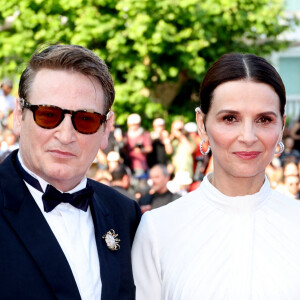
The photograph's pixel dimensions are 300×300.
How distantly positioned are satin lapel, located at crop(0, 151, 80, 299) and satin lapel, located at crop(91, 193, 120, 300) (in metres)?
→ 0.22

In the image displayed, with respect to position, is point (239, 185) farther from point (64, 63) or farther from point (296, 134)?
point (296, 134)

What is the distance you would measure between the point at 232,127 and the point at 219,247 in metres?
0.69

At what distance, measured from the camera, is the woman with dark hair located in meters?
3.71

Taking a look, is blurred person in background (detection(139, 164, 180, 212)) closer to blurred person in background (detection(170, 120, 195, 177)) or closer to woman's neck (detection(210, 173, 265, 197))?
blurred person in background (detection(170, 120, 195, 177))

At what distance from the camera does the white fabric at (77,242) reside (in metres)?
3.49

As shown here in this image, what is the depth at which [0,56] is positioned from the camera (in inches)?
629

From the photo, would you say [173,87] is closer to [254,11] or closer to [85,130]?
[254,11]

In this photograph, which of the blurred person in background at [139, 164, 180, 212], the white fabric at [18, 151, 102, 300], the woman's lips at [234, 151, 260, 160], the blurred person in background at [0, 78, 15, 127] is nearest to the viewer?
the white fabric at [18, 151, 102, 300]

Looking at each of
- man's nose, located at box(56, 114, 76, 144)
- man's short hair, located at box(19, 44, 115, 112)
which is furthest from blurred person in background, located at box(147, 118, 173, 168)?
man's nose, located at box(56, 114, 76, 144)

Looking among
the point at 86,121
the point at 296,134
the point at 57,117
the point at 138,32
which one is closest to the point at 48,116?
the point at 57,117

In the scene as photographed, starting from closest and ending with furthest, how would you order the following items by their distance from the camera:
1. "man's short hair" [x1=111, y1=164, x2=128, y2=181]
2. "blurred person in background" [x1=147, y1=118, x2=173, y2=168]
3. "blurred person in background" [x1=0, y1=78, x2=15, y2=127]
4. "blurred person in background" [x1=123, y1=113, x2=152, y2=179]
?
"man's short hair" [x1=111, y1=164, x2=128, y2=181] < "blurred person in background" [x1=123, y1=113, x2=152, y2=179] < "blurred person in background" [x1=147, y1=118, x2=173, y2=168] < "blurred person in background" [x1=0, y1=78, x2=15, y2=127]

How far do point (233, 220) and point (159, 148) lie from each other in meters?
9.63

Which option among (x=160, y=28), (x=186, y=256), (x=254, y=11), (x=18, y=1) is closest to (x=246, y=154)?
(x=186, y=256)

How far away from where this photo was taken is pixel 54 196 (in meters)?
3.56
